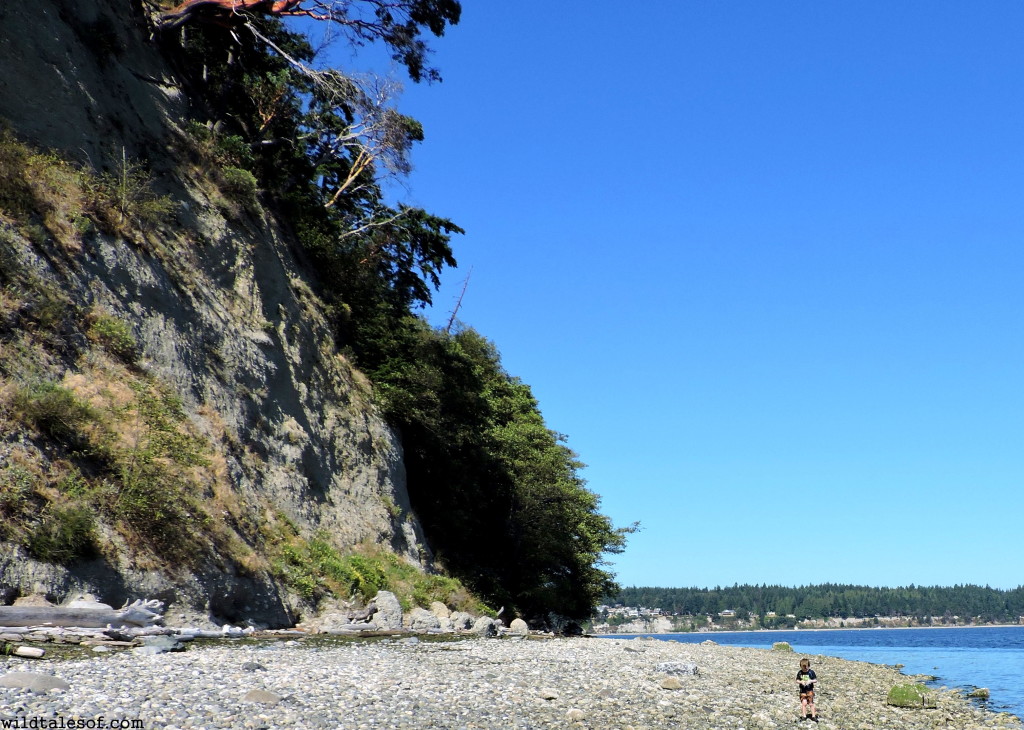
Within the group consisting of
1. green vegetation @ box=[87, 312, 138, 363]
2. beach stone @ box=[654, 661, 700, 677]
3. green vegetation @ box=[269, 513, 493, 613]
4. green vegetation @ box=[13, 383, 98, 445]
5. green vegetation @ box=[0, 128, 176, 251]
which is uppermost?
green vegetation @ box=[0, 128, 176, 251]

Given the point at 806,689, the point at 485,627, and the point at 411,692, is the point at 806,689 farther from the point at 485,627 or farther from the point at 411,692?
the point at 485,627

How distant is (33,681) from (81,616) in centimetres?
438

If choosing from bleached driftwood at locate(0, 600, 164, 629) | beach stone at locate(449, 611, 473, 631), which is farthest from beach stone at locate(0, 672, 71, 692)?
beach stone at locate(449, 611, 473, 631)

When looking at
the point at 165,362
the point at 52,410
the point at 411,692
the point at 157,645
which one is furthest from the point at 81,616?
the point at 165,362

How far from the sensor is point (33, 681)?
7672mm

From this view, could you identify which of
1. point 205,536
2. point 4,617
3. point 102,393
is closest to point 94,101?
point 102,393

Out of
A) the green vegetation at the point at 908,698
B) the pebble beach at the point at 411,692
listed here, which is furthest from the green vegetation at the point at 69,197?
the green vegetation at the point at 908,698

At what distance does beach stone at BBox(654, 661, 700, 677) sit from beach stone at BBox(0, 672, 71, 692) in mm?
12947

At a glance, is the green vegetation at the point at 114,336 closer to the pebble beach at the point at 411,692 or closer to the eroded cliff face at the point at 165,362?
the eroded cliff face at the point at 165,362

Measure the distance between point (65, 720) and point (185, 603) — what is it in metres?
8.39

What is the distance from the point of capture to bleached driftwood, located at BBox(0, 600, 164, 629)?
36.0 ft

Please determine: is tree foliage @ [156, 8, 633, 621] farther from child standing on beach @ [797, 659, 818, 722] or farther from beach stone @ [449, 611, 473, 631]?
child standing on beach @ [797, 659, 818, 722]

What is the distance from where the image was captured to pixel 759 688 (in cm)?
1805

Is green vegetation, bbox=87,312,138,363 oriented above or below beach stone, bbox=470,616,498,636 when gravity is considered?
above
